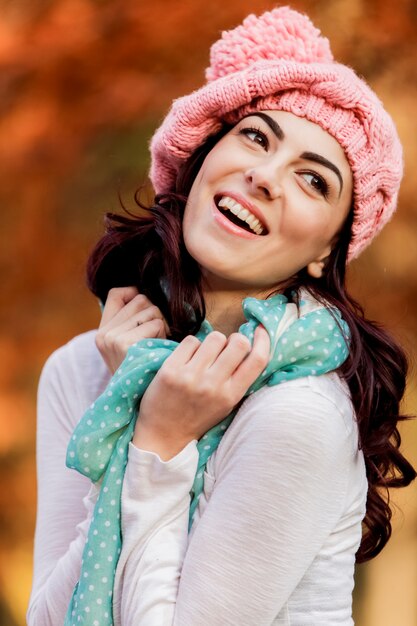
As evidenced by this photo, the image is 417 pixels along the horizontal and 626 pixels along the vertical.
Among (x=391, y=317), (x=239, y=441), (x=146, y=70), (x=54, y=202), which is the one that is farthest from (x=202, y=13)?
(x=239, y=441)

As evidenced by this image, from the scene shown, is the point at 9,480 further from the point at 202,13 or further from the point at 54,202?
the point at 202,13

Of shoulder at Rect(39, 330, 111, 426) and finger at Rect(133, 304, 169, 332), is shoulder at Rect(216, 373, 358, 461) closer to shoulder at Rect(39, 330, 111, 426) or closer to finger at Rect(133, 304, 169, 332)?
finger at Rect(133, 304, 169, 332)

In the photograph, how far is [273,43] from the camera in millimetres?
1460

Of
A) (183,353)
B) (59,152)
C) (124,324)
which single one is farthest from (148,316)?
(59,152)

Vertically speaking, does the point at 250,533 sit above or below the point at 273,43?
below

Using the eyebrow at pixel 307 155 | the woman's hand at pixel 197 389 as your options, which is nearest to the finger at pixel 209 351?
the woman's hand at pixel 197 389

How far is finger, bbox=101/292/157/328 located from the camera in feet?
4.84

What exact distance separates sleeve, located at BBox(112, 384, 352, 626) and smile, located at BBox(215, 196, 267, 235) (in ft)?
0.96

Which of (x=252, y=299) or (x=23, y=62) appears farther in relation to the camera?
(x=23, y=62)

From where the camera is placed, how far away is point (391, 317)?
111 inches

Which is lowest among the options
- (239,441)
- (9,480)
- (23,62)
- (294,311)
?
(9,480)

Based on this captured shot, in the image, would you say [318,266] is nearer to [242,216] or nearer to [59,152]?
[242,216]

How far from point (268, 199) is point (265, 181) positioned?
0.11 feet

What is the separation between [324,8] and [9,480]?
1896mm
